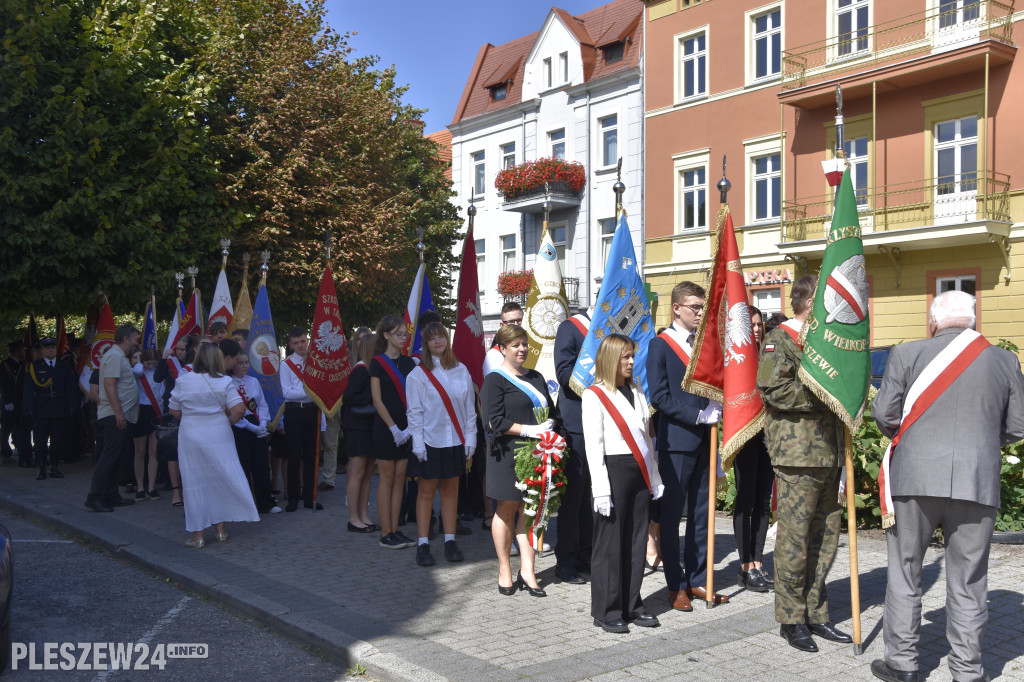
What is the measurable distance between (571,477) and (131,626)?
10.9ft

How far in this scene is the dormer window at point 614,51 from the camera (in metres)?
30.8

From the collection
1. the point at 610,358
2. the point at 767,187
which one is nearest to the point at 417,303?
the point at 610,358

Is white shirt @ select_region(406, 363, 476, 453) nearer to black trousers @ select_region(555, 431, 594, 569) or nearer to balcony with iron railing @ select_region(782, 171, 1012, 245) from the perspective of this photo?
black trousers @ select_region(555, 431, 594, 569)

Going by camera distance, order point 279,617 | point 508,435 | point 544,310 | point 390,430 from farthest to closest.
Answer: point 544,310 → point 390,430 → point 508,435 → point 279,617

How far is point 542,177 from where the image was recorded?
31703mm

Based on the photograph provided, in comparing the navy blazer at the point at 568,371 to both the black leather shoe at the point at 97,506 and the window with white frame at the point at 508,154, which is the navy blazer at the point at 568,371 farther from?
the window with white frame at the point at 508,154

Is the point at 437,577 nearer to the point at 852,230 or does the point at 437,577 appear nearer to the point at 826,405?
the point at 826,405

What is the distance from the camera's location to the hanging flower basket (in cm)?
3141

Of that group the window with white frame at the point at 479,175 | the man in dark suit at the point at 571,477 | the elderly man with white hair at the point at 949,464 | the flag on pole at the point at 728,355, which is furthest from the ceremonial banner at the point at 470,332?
A: the window with white frame at the point at 479,175

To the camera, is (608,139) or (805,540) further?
(608,139)

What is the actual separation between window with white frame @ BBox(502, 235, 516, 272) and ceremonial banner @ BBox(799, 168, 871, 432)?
96.6 ft

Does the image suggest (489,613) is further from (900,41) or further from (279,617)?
(900,41)

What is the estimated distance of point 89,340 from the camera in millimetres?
16688

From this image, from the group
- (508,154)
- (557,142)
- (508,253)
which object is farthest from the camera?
(508,253)
